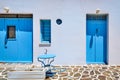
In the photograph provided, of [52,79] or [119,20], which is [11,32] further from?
[119,20]

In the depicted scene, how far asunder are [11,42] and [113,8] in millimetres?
6159

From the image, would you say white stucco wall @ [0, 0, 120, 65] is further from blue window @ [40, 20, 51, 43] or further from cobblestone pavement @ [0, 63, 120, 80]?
cobblestone pavement @ [0, 63, 120, 80]

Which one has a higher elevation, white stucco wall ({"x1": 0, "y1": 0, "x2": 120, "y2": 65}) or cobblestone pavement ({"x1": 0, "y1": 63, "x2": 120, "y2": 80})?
white stucco wall ({"x1": 0, "y1": 0, "x2": 120, "y2": 65})

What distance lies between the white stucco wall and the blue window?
282mm

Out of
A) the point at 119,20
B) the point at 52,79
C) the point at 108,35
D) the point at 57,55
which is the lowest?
the point at 52,79

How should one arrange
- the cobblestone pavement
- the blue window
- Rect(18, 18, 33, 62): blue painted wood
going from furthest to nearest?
Rect(18, 18, 33, 62): blue painted wood
the blue window
the cobblestone pavement

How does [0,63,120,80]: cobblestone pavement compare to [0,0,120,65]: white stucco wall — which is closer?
[0,63,120,80]: cobblestone pavement

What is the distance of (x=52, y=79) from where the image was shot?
31.7 ft

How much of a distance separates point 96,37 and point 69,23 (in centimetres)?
178

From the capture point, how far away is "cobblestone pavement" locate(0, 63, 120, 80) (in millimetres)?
9938

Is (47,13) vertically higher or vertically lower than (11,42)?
higher

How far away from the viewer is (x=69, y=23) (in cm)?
1228

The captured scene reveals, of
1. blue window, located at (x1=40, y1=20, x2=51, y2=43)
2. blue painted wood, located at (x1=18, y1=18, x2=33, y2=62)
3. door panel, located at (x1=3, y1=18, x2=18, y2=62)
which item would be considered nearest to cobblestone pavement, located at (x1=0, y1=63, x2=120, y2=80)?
door panel, located at (x1=3, y1=18, x2=18, y2=62)

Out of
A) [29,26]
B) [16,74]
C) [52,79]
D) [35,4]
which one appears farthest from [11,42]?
[52,79]
